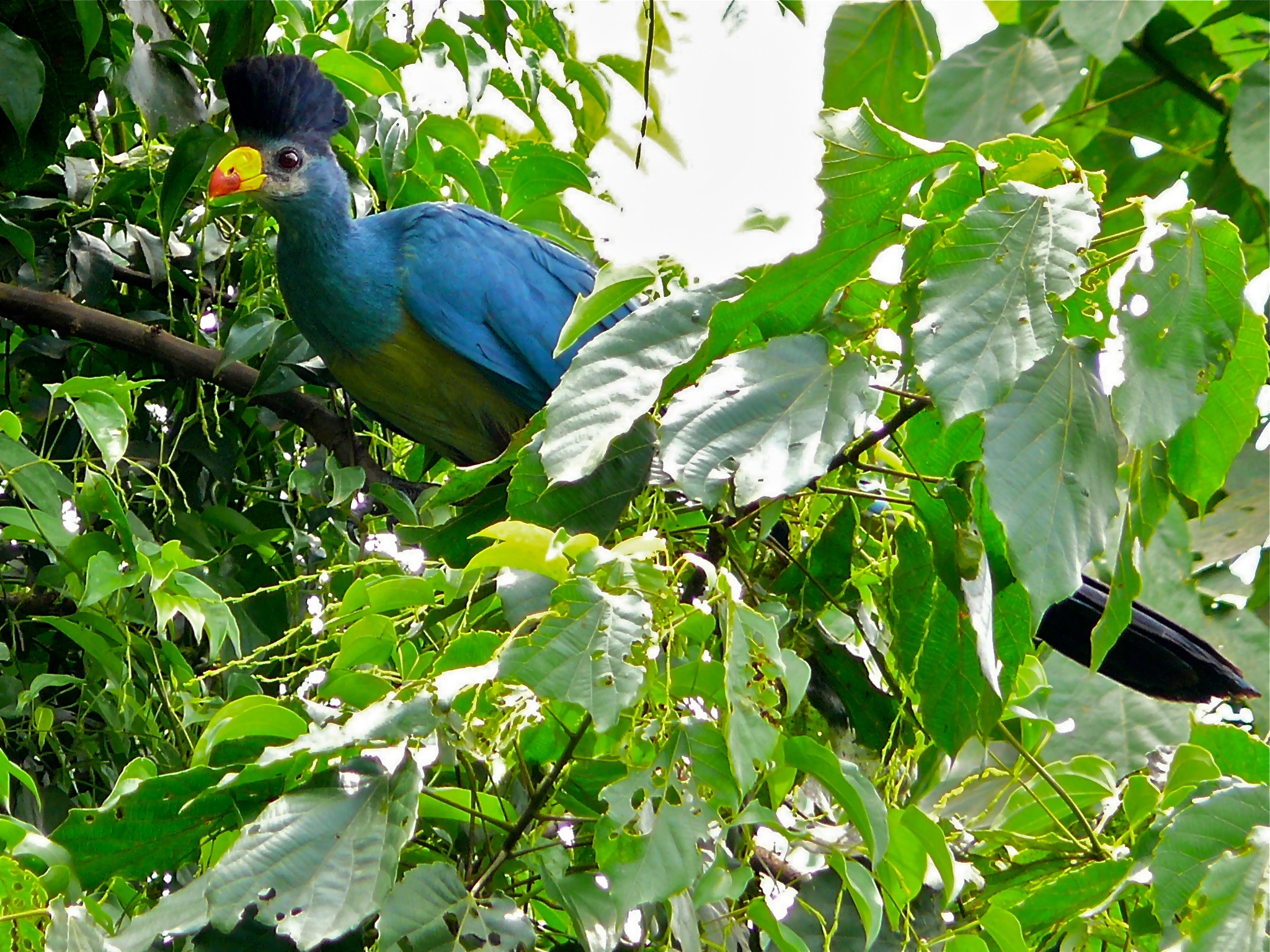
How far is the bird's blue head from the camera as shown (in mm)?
2754

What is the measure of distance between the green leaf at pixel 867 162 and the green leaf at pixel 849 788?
487 millimetres

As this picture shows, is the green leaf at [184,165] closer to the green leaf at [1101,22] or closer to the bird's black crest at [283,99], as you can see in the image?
the bird's black crest at [283,99]

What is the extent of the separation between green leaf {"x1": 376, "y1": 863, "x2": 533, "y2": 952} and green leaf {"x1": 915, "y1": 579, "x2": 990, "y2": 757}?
20.1 inches

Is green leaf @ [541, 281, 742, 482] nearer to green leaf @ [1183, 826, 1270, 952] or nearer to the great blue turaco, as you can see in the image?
green leaf @ [1183, 826, 1270, 952]

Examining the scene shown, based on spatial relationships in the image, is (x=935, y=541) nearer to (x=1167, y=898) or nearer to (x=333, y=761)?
(x=1167, y=898)

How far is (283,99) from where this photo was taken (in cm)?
293

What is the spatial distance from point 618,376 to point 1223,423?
53cm

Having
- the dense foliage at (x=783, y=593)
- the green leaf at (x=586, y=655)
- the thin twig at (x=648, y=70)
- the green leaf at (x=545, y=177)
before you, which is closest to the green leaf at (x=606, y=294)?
the dense foliage at (x=783, y=593)

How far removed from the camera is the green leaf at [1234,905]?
120cm

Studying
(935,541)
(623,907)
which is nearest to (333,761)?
(623,907)

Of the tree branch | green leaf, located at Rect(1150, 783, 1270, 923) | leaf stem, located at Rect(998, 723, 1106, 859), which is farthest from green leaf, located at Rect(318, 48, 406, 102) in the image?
green leaf, located at Rect(1150, 783, 1270, 923)

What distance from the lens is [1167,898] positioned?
4.09ft

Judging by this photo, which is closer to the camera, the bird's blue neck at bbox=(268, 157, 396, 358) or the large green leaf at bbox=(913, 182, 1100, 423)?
the large green leaf at bbox=(913, 182, 1100, 423)

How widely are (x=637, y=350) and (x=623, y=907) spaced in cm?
49
